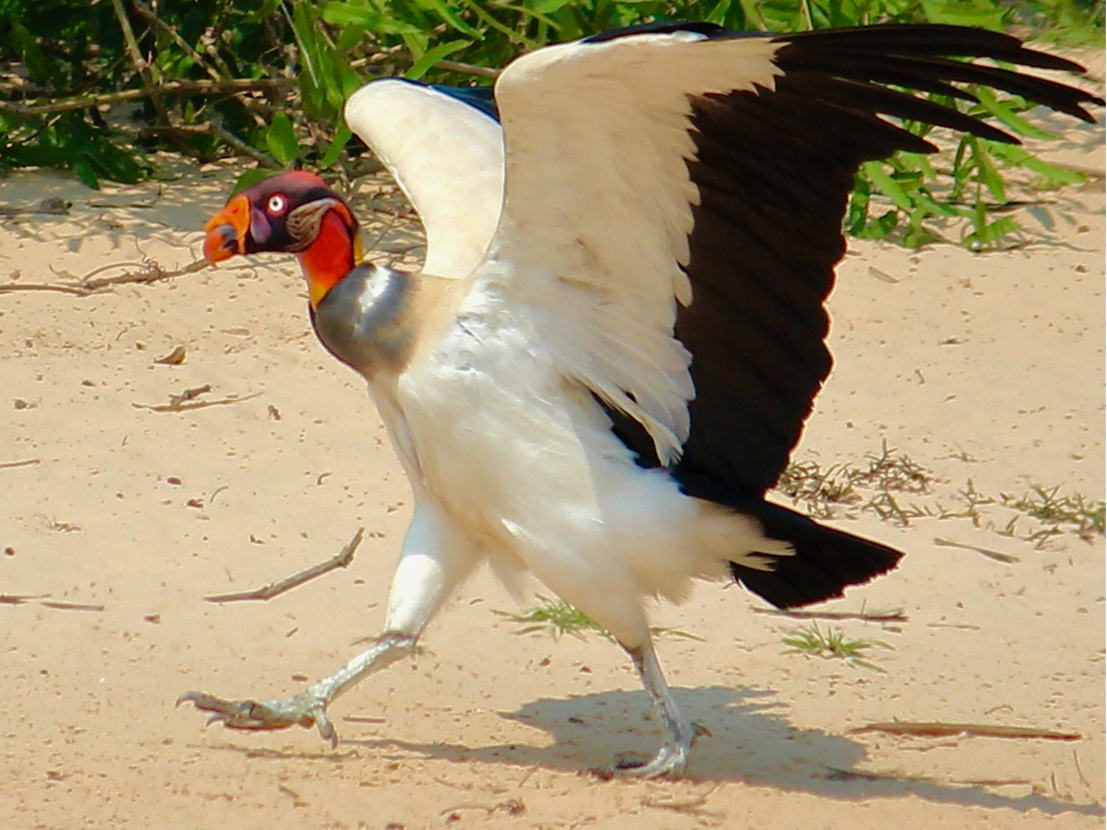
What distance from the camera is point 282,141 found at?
22.4 feet

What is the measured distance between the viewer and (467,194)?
465 cm

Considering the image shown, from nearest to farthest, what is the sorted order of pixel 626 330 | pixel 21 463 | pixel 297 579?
pixel 626 330 → pixel 297 579 → pixel 21 463

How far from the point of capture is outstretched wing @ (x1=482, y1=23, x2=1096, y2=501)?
3.36 metres

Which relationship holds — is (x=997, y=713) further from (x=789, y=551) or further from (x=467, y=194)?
(x=467, y=194)

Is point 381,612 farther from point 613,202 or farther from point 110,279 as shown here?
point 110,279

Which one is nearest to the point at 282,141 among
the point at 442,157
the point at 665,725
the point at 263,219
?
the point at 442,157

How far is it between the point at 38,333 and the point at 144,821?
297 cm

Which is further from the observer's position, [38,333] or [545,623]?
[38,333]

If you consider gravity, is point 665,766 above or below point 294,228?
below

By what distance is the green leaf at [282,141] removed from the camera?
6.79 meters

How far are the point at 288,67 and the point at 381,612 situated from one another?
368 centimetres

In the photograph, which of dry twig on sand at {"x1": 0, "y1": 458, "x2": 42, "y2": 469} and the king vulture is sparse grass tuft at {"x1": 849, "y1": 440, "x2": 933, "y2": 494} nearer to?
the king vulture

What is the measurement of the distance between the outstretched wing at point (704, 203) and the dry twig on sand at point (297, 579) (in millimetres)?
1281

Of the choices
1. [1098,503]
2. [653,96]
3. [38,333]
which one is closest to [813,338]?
[653,96]
